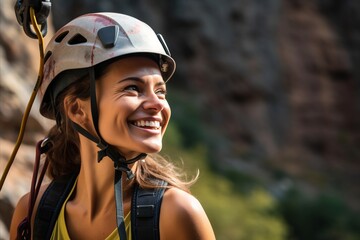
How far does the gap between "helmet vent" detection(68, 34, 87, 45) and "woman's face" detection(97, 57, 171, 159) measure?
17 cm

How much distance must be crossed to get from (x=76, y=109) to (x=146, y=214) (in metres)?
0.47

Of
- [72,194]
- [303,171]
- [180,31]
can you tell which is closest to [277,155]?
[303,171]

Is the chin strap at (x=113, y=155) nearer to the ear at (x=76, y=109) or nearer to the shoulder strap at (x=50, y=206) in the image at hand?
the ear at (x=76, y=109)

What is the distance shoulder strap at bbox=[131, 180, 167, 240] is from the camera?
7.70 ft

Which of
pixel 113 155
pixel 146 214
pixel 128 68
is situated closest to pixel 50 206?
pixel 113 155

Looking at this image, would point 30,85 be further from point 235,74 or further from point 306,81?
point 306,81

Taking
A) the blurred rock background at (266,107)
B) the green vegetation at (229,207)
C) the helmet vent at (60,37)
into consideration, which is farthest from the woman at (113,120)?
the blurred rock background at (266,107)

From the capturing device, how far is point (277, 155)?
27469 mm

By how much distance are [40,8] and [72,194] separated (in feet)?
2.12

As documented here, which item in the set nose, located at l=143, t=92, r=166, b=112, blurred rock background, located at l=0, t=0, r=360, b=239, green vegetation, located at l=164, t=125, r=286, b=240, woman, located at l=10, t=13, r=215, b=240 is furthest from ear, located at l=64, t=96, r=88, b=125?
blurred rock background, located at l=0, t=0, r=360, b=239

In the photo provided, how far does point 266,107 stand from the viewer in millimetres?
27359

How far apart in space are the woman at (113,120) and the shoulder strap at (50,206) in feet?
0.05

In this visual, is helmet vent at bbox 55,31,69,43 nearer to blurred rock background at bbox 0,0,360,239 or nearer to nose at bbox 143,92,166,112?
nose at bbox 143,92,166,112

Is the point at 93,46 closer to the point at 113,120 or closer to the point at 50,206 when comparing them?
the point at 113,120
